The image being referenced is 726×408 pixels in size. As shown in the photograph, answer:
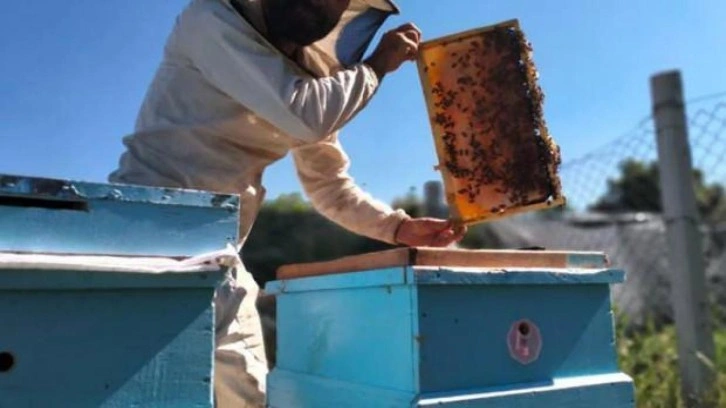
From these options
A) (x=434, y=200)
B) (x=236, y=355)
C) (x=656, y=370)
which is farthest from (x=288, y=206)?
(x=236, y=355)

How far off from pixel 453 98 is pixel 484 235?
7293 millimetres

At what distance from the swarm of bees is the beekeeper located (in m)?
0.11

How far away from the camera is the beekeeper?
5.13 feet

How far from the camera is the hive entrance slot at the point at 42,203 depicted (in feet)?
3.44

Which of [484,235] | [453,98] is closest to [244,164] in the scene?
[453,98]

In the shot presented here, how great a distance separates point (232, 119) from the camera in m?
1.69

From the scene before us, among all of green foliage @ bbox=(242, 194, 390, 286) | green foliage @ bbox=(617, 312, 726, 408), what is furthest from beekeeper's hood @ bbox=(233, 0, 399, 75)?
green foliage @ bbox=(242, 194, 390, 286)

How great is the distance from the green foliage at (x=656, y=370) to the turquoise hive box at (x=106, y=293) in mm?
1976

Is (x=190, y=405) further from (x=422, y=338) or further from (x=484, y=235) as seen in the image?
(x=484, y=235)

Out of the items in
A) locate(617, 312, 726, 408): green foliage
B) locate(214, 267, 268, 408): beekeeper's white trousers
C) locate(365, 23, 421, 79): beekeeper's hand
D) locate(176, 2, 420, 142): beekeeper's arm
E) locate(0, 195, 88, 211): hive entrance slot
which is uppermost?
locate(365, 23, 421, 79): beekeeper's hand

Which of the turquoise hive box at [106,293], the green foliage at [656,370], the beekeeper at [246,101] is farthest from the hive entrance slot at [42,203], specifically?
the green foliage at [656,370]

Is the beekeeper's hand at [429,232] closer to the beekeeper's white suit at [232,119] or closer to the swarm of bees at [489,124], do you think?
the swarm of bees at [489,124]

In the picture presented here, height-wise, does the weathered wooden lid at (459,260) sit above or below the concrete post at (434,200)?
below

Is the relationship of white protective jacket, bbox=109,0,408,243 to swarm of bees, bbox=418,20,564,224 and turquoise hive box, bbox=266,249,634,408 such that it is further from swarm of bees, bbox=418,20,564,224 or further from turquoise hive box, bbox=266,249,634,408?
turquoise hive box, bbox=266,249,634,408
